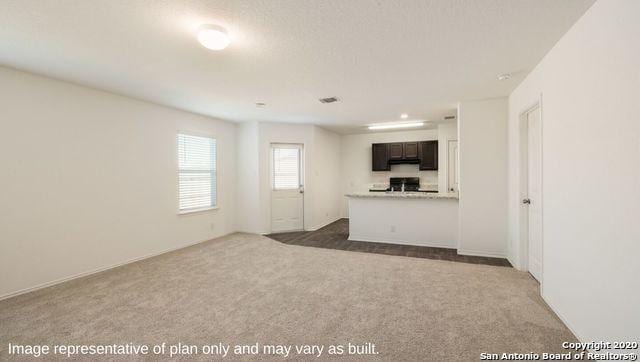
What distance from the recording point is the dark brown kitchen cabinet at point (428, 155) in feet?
22.5

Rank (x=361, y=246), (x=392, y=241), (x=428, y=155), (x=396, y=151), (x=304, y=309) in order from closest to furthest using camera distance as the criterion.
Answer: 1. (x=304, y=309)
2. (x=361, y=246)
3. (x=392, y=241)
4. (x=428, y=155)
5. (x=396, y=151)

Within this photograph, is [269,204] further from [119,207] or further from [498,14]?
[498,14]

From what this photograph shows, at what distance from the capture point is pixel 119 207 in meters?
3.90

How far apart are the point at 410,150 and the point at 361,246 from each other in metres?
3.50

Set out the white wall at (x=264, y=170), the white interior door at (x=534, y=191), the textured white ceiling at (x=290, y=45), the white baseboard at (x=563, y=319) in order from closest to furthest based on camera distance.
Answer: the textured white ceiling at (x=290, y=45), the white baseboard at (x=563, y=319), the white interior door at (x=534, y=191), the white wall at (x=264, y=170)

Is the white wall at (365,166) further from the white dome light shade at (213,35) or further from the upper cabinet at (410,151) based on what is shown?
the white dome light shade at (213,35)

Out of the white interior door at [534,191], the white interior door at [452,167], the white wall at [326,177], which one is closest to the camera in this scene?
the white interior door at [534,191]

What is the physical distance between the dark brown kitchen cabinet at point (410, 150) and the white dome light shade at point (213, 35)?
5930 millimetres

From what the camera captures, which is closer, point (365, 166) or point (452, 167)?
point (452, 167)

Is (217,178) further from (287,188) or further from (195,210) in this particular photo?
(287,188)

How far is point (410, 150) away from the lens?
7129 millimetres

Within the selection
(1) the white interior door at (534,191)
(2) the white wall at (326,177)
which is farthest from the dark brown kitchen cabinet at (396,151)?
(1) the white interior door at (534,191)

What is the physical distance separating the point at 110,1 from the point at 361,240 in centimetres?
490

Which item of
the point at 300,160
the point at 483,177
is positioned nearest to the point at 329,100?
the point at 300,160
